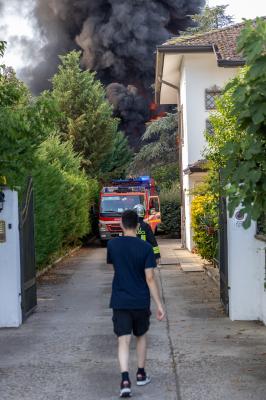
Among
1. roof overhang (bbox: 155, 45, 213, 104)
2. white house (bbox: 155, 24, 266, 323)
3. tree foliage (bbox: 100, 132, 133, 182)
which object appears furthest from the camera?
tree foliage (bbox: 100, 132, 133, 182)

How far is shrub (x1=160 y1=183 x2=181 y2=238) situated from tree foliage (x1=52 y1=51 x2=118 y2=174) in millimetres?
4132

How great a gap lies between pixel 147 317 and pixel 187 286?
8.70 m

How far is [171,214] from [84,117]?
670cm

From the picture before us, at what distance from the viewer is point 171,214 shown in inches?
1505

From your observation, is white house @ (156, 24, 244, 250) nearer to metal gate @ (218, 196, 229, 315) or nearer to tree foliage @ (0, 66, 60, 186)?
metal gate @ (218, 196, 229, 315)

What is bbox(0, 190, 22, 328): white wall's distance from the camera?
10688mm

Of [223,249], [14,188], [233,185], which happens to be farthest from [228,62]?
[233,185]

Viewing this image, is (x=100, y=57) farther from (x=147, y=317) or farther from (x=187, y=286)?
(x=147, y=317)

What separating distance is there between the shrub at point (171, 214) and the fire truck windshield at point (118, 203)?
21.9 feet

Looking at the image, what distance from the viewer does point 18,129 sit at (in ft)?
31.3

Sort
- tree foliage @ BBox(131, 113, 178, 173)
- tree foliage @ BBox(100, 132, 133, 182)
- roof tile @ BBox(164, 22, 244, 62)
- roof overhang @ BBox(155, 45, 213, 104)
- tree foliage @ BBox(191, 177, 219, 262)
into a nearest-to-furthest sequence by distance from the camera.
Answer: tree foliage @ BBox(191, 177, 219, 262) → roof tile @ BBox(164, 22, 244, 62) → roof overhang @ BBox(155, 45, 213, 104) → tree foliage @ BBox(100, 132, 133, 182) → tree foliage @ BBox(131, 113, 178, 173)

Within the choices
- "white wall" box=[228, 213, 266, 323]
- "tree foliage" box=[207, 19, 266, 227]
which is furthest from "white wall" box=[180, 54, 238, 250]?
"tree foliage" box=[207, 19, 266, 227]

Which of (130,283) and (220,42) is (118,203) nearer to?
(220,42)

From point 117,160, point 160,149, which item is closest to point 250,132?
point 117,160
